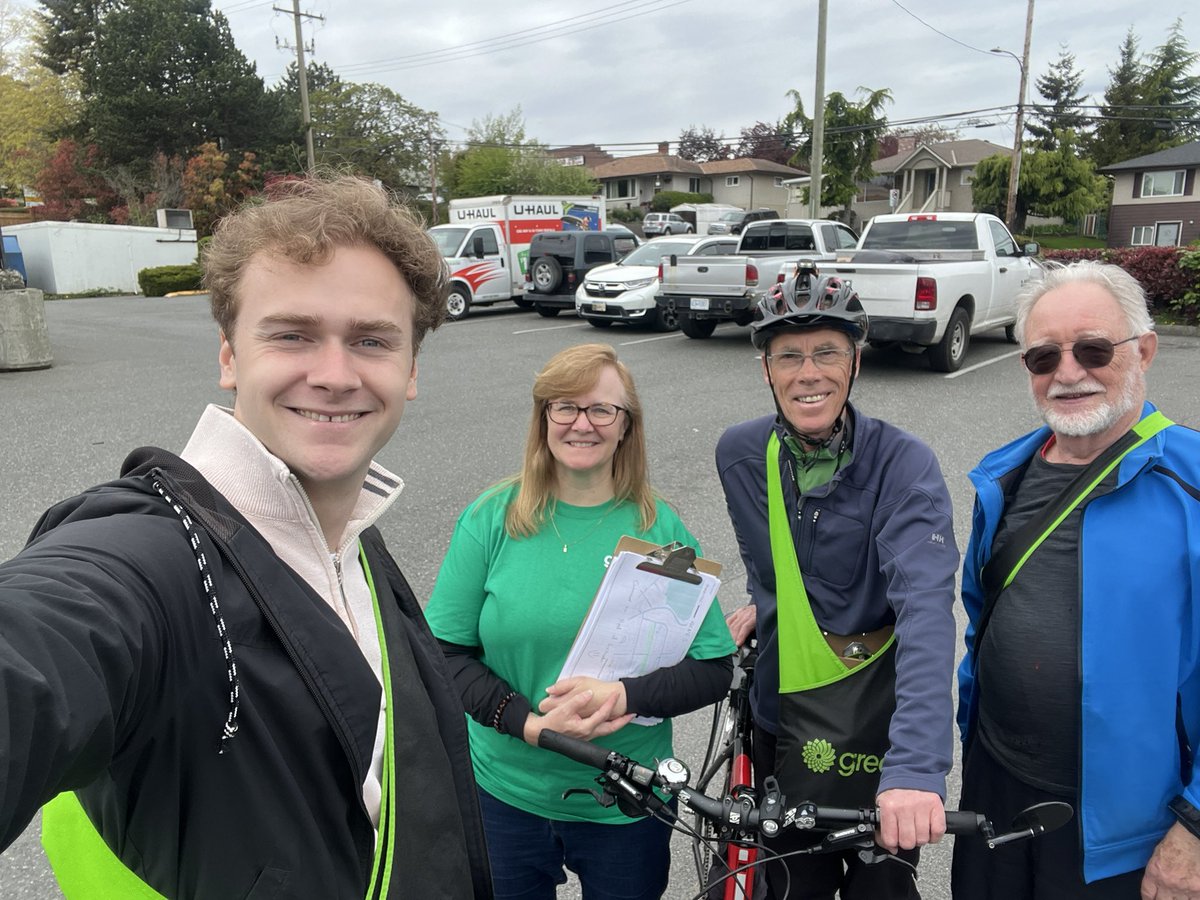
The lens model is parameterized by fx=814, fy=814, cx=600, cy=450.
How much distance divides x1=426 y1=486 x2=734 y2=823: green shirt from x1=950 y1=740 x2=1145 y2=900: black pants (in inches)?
30.0

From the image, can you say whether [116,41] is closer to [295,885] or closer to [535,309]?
[535,309]

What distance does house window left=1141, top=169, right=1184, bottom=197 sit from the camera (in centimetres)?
3853

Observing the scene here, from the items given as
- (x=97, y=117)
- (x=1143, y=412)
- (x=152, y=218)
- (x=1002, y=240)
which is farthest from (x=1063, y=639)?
(x=97, y=117)

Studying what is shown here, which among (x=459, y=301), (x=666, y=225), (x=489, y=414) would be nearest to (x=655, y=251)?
(x=459, y=301)

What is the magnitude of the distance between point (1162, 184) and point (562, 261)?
119ft

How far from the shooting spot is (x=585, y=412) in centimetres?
228

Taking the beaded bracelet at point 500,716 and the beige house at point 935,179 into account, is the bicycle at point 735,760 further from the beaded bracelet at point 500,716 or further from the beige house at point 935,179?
the beige house at point 935,179

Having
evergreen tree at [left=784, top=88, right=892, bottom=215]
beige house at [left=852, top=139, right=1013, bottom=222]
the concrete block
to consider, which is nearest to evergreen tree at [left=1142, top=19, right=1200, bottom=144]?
beige house at [left=852, top=139, right=1013, bottom=222]

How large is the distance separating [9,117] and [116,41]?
12.1 metres

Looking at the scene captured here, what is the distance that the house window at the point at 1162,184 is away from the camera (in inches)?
1517

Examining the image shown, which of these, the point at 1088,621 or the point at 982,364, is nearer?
the point at 1088,621

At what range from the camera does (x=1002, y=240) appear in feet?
42.0

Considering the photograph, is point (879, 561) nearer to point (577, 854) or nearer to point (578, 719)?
point (578, 719)

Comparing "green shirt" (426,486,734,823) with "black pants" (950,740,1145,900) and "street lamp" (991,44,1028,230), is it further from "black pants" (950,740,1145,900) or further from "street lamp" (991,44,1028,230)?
"street lamp" (991,44,1028,230)
